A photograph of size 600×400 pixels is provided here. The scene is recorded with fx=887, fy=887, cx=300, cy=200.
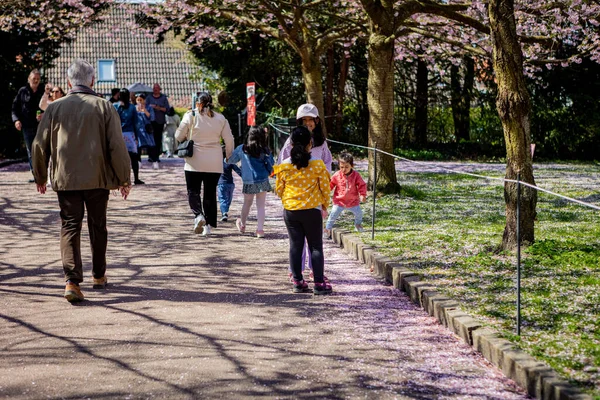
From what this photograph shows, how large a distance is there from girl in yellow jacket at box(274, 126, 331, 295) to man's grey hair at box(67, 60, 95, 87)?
6.08 feet

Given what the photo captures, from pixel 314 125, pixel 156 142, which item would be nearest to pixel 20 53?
pixel 156 142

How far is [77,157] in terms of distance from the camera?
757 centimetres

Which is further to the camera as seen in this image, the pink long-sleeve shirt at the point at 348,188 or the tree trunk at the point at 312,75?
the tree trunk at the point at 312,75

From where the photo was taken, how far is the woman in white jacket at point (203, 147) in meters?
11.2

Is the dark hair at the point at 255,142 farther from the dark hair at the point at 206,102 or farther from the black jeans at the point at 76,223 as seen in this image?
the black jeans at the point at 76,223

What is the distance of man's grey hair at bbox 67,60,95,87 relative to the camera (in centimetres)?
773

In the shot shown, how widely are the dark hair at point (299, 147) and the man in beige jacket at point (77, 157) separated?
148 cm

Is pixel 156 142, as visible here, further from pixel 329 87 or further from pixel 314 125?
pixel 314 125

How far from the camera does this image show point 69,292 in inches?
290

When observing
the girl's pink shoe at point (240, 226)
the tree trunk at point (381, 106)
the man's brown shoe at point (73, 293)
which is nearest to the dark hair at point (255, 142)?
the girl's pink shoe at point (240, 226)

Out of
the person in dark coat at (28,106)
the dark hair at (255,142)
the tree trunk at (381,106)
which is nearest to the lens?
the dark hair at (255,142)

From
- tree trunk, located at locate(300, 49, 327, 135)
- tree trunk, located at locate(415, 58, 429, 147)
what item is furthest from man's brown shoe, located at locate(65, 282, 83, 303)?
tree trunk, located at locate(415, 58, 429, 147)

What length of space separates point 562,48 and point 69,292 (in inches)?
854

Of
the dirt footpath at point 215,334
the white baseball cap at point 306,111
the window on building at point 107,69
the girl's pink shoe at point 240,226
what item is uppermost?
the window on building at point 107,69
